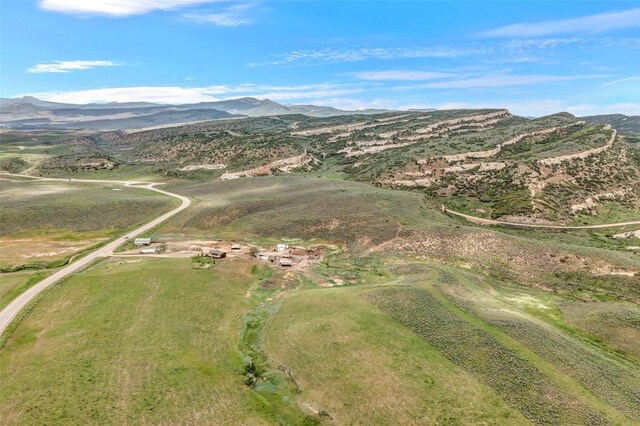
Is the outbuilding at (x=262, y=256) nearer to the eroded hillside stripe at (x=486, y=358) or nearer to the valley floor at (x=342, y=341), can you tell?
the valley floor at (x=342, y=341)

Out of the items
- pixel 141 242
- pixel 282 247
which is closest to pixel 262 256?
pixel 282 247

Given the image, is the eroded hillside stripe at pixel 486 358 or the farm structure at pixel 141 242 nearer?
the eroded hillside stripe at pixel 486 358

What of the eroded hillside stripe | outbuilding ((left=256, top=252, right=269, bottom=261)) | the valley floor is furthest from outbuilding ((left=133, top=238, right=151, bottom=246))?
the eroded hillside stripe

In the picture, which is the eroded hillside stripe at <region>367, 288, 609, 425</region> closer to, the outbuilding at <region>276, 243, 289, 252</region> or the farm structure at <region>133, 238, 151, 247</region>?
the outbuilding at <region>276, 243, 289, 252</region>

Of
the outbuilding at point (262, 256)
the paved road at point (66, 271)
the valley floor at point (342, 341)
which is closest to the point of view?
the valley floor at point (342, 341)

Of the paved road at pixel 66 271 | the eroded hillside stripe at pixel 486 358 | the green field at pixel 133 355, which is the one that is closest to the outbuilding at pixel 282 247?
the green field at pixel 133 355

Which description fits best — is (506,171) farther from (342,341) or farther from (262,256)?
(342,341)

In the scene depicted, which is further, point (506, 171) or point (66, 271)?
point (506, 171)

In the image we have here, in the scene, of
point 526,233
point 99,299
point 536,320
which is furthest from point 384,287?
point 526,233

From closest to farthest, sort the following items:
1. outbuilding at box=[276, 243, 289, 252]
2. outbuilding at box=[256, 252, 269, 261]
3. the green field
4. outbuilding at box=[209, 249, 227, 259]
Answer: the green field < outbuilding at box=[209, 249, 227, 259] < outbuilding at box=[256, 252, 269, 261] < outbuilding at box=[276, 243, 289, 252]

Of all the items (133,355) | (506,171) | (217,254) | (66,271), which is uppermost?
(506,171)

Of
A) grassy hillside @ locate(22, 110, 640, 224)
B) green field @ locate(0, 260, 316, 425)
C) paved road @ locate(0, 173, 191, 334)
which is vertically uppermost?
grassy hillside @ locate(22, 110, 640, 224)
